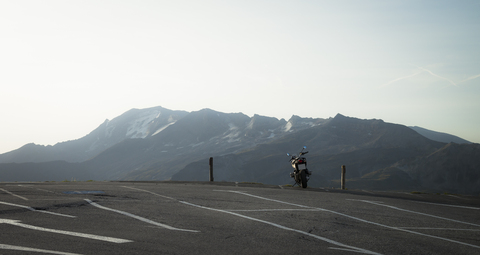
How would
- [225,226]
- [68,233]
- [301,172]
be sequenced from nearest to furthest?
[68,233] → [225,226] → [301,172]

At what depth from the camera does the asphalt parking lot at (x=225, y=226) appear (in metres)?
6.65

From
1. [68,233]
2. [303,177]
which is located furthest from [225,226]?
[303,177]

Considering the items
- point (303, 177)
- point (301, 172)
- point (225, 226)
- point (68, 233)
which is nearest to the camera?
point (68, 233)

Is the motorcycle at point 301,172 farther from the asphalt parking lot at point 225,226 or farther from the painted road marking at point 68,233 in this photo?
the painted road marking at point 68,233

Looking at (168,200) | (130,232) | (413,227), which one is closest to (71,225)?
(130,232)

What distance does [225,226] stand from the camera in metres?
8.42

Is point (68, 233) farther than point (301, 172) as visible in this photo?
No

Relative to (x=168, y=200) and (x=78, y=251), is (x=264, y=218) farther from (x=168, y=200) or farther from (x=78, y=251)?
(x=78, y=251)

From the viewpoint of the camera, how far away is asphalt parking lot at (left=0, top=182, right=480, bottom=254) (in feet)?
21.8

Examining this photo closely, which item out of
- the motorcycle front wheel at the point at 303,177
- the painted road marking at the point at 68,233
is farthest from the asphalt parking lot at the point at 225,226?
the motorcycle front wheel at the point at 303,177

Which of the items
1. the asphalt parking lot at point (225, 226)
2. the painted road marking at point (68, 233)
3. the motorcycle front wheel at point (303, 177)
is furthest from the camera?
the motorcycle front wheel at point (303, 177)

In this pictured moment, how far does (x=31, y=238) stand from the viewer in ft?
22.6

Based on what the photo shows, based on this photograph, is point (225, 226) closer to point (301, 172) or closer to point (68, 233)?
point (68, 233)

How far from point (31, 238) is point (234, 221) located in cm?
427
